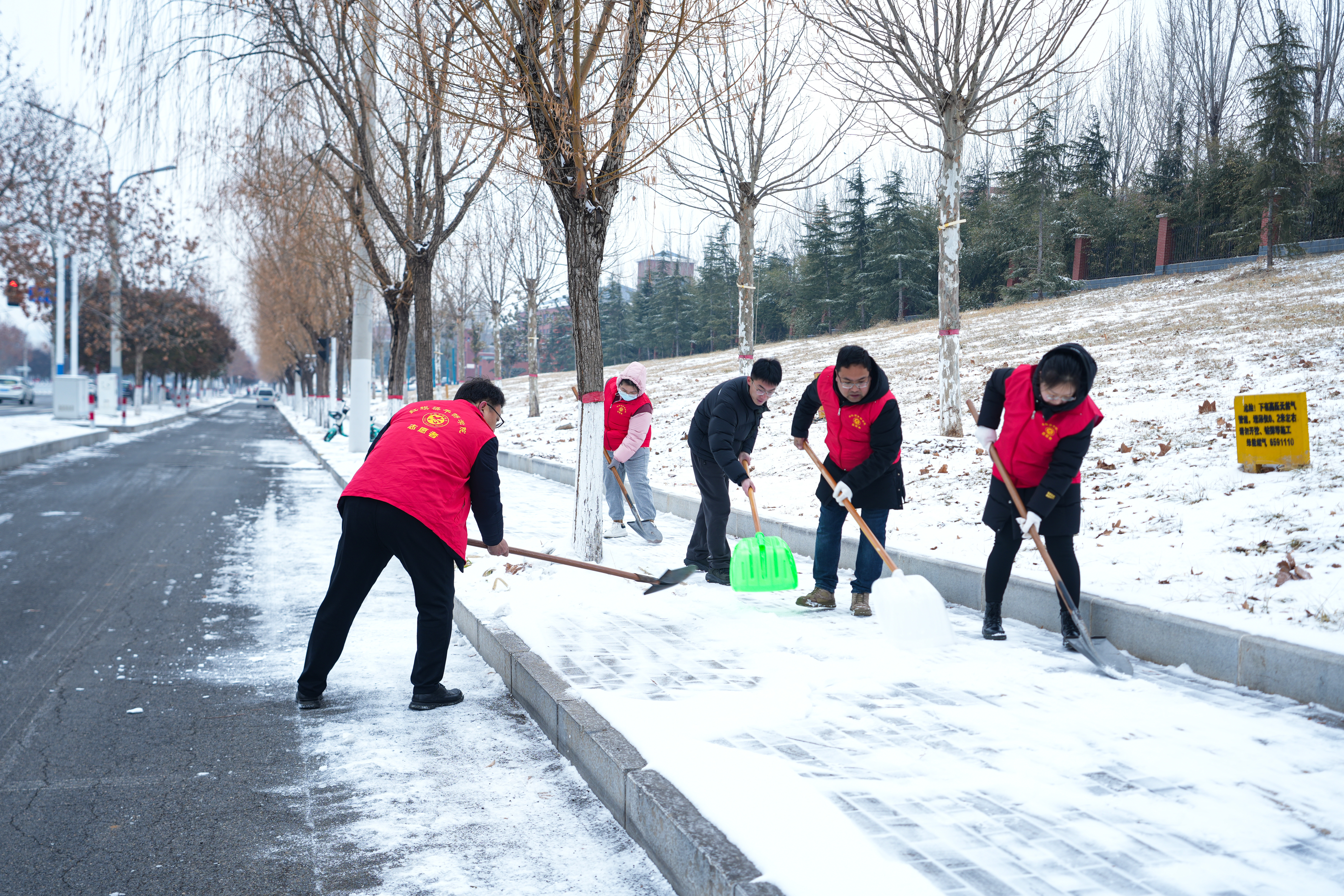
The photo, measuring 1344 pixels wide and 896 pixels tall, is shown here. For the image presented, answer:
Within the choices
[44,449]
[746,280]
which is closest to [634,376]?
[746,280]

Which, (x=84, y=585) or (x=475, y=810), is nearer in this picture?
(x=475, y=810)

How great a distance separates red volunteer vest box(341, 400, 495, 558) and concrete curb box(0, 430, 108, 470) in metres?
14.4

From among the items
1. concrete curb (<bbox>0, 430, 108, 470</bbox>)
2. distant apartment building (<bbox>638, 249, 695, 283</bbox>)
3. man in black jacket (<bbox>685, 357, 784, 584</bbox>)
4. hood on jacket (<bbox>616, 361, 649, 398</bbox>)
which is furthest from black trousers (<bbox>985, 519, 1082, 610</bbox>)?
distant apartment building (<bbox>638, 249, 695, 283</bbox>)

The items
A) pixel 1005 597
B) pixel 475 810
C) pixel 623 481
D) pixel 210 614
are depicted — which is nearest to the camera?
pixel 475 810

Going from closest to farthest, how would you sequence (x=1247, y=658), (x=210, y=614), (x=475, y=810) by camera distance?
(x=475, y=810) < (x=1247, y=658) < (x=210, y=614)

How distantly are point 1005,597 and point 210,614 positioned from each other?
16.9 feet

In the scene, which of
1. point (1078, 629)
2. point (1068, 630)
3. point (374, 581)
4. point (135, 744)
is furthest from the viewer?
point (1068, 630)

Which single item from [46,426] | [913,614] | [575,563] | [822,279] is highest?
[822,279]

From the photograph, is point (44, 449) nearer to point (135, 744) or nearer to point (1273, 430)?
point (135, 744)

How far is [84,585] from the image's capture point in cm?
679

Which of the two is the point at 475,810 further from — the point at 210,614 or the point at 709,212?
the point at 709,212

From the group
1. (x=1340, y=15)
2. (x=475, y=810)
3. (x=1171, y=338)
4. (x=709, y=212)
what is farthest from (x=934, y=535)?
(x=1340, y=15)

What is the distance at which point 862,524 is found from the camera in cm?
532

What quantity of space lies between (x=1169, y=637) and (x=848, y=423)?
2.06m
